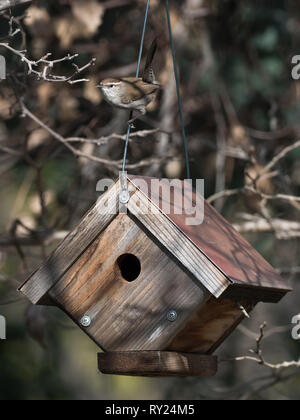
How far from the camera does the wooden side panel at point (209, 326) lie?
2.87 meters

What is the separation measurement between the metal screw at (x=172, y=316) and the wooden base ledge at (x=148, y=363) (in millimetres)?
114

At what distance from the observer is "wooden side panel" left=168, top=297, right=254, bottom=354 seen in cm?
287

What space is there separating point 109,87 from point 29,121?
2184mm

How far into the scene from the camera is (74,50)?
502 cm

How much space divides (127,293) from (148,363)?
0.24m

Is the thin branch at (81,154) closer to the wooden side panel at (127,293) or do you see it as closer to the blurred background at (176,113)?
the blurred background at (176,113)

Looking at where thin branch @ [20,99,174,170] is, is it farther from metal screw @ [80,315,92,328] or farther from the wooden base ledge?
the wooden base ledge

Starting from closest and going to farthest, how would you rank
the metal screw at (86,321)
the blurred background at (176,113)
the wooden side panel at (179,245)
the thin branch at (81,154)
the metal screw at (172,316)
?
the wooden side panel at (179,245) → the metal screw at (172,316) → the metal screw at (86,321) → the thin branch at (81,154) → the blurred background at (176,113)

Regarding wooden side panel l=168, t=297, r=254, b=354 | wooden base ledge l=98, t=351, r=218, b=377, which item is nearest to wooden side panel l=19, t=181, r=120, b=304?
wooden base ledge l=98, t=351, r=218, b=377

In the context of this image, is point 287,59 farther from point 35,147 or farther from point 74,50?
point 35,147

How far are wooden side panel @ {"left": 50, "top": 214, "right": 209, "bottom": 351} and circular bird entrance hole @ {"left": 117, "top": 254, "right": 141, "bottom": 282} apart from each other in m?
0.10

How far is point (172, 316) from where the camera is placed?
2803 millimetres

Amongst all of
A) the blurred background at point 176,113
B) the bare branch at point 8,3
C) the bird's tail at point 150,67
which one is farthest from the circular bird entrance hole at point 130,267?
the blurred background at point 176,113
